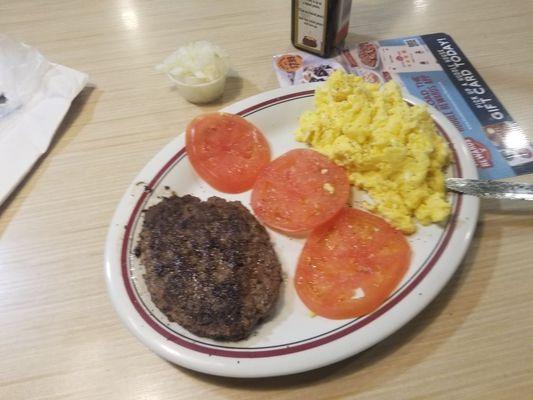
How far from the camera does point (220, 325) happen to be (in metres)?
1.04

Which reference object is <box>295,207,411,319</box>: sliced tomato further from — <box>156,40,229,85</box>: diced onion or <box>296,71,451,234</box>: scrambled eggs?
<box>156,40,229,85</box>: diced onion

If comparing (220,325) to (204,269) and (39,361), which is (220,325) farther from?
(39,361)

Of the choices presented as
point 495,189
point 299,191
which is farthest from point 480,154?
point 299,191

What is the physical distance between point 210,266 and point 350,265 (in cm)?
39

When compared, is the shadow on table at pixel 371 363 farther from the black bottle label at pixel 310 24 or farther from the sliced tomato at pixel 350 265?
the black bottle label at pixel 310 24

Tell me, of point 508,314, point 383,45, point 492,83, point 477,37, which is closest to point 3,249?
point 508,314

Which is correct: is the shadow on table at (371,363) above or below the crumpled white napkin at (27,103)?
below

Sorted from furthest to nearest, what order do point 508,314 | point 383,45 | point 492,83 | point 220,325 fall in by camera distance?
1. point 383,45
2. point 492,83
3. point 508,314
4. point 220,325

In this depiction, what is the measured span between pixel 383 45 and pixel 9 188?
5.56 feet

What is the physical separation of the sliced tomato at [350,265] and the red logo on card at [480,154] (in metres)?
0.49

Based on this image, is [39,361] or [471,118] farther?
[471,118]

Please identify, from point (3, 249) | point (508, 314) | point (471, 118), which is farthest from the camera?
point (471, 118)

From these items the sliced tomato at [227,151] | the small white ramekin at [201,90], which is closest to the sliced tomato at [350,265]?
the sliced tomato at [227,151]

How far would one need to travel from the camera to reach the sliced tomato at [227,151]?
1.43m
